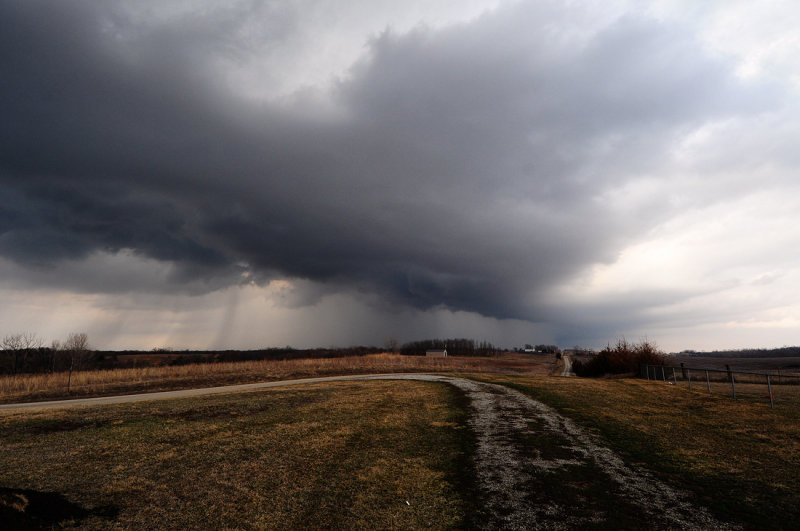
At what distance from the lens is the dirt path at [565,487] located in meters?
7.66

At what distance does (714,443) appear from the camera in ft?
43.8

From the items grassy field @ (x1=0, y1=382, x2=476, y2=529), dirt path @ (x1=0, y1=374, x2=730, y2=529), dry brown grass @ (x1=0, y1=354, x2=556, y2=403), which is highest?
dirt path @ (x1=0, y1=374, x2=730, y2=529)

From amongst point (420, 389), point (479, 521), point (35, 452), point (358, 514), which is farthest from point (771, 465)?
point (35, 452)

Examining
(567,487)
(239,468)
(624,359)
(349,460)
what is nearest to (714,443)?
(567,487)

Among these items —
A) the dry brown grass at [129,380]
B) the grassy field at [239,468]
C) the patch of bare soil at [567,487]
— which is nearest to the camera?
the patch of bare soil at [567,487]

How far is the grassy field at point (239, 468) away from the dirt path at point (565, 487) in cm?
80

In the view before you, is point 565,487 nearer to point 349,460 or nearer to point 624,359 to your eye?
point 349,460

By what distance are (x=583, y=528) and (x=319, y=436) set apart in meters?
10.2

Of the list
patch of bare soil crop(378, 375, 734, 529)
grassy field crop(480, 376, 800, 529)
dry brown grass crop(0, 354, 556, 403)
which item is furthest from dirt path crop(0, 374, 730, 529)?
dry brown grass crop(0, 354, 556, 403)

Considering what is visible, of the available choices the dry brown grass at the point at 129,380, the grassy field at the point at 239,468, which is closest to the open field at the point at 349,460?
the grassy field at the point at 239,468

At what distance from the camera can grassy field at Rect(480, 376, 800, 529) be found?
856 centimetres

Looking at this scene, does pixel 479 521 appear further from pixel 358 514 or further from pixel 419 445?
pixel 419 445

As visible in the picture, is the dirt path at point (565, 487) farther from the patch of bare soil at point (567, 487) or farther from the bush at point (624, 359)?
the bush at point (624, 359)

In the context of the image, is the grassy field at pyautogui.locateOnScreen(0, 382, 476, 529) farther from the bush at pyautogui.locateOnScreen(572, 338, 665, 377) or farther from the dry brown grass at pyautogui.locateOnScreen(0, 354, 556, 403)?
the bush at pyautogui.locateOnScreen(572, 338, 665, 377)
